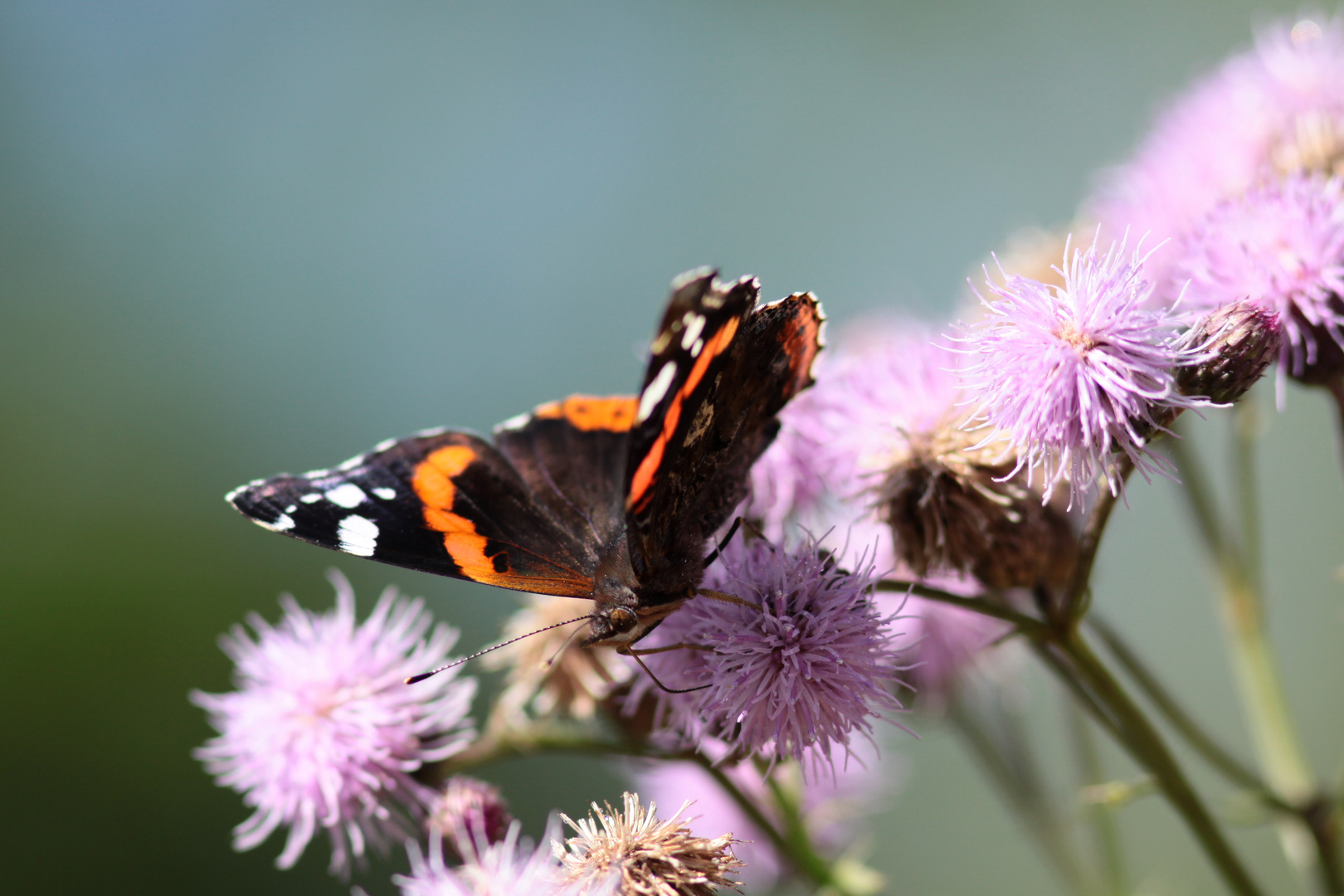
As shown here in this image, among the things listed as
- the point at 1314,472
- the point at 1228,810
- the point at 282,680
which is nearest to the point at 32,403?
the point at 282,680

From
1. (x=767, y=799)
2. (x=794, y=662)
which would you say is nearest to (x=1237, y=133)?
(x=794, y=662)

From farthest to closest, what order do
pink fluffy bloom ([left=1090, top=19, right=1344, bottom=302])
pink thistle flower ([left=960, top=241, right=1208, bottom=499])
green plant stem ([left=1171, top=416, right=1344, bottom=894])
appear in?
pink fluffy bloom ([left=1090, top=19, right=1344, bottom=302]), green plant stem ([left=1171, top=416, right=1344, bottom=894]), pink thistle flower ([left=960, top=241, right=1208, bottom=499])

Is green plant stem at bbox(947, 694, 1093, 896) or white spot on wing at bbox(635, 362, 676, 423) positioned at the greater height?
white spot on wing at bbox(635, 362, 676, 423)

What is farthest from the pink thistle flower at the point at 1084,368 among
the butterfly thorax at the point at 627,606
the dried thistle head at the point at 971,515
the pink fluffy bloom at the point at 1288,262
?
the butterfly thorax at the point at 627,606

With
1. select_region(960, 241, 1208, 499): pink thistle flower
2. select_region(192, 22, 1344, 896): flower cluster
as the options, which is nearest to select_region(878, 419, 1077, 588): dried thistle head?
select_region(192, 22, 1344, 896): flower cluster

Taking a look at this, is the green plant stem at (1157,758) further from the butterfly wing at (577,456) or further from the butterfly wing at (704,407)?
the butterfly wing at (577,456)

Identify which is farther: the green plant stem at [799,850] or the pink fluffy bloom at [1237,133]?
the pink fluffy bloom at [1237,133]

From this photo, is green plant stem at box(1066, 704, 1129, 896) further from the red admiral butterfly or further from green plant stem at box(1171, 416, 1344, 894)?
the red admiral butterfly
